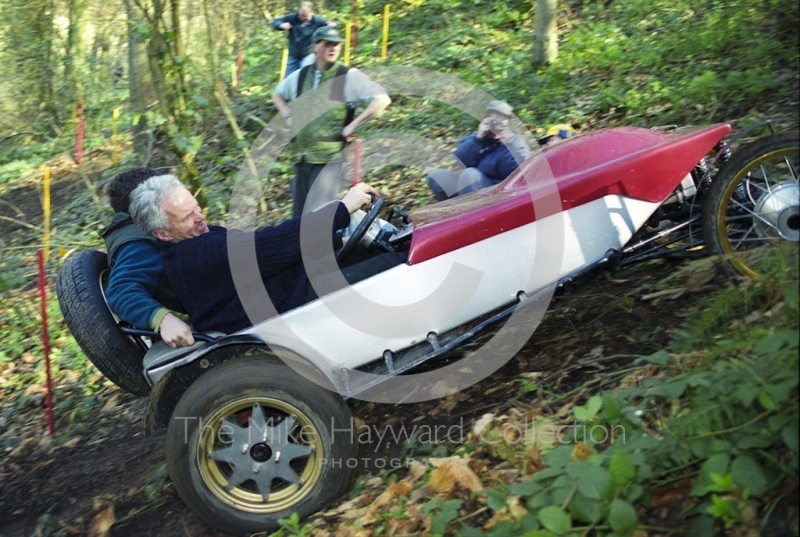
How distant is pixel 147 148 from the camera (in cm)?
1141

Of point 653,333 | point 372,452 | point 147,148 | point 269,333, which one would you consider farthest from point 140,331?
point 147,148

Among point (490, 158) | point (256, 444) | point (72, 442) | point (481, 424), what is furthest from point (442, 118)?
point (256, 444)

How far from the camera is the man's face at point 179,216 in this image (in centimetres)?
404

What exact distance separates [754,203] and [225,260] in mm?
2794

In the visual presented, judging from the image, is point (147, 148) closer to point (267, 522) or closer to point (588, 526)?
point (267, 522)

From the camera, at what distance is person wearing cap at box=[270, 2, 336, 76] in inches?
329

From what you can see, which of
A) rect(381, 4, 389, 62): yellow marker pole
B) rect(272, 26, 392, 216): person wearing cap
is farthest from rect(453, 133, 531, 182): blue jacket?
rect(381, 4, 389, 62): yellow marker pole

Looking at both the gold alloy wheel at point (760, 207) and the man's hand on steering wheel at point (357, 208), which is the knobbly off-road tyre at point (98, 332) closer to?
the man's hand on steering wheel at point (357, 208)

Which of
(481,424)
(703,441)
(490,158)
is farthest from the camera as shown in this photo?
(490,158)

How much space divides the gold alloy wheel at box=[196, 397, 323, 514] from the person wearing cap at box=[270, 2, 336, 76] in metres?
5.46

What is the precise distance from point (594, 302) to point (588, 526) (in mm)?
2207

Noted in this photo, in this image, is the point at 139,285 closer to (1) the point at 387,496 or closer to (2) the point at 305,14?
(1) the point at 387,496

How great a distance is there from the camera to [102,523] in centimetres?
428

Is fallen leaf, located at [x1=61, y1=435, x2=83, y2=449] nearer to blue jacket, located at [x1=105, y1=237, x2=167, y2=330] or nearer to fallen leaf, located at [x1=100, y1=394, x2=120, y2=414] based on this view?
fallen leaf, located at [x1=100, y1=394, x2=120, y2=414]
